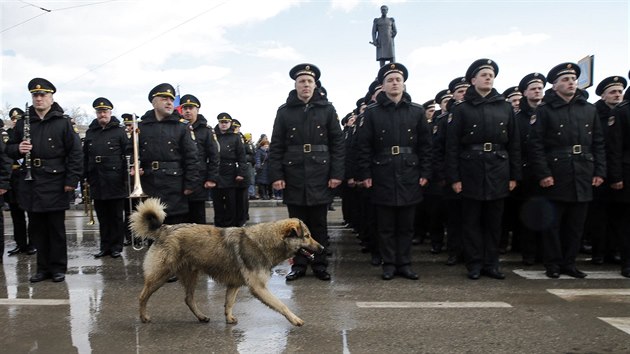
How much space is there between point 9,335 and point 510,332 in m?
4.52

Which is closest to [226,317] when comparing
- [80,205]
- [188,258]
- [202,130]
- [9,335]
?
[188,258]

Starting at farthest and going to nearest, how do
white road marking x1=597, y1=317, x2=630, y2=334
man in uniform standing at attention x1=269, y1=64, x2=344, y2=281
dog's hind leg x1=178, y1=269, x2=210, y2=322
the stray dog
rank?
man in uniform standing at attention x1=269, y1=64, x2=344, y2=281 < dog's hind leg x1=178, y1=269, x2=210, y2=322 < the stray dog < white road marking x1=597, y1=317, x2=630, y2=334

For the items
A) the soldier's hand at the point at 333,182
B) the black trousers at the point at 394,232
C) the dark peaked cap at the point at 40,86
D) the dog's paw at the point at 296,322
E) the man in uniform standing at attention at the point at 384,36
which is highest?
the man in uniform standing at attention at the point at 384,36

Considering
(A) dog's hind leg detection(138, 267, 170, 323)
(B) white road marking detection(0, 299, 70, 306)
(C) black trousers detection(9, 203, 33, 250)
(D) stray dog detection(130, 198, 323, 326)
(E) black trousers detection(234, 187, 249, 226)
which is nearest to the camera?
(D) stray dog detection(130, 198, 323, 326)

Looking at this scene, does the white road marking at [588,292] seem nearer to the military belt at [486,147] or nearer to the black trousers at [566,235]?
the black trousers at [566,235]

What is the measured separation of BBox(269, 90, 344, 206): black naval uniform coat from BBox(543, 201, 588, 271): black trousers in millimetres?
2905

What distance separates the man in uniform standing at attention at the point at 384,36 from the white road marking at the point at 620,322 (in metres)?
12.9

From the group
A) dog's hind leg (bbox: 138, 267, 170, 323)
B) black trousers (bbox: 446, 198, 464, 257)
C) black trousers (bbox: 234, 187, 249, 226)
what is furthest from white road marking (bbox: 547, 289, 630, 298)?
black trousers (bbox: 234, 187, 249, 226)

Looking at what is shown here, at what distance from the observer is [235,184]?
11797 millimetres

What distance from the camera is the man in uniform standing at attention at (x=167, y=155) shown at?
699cm

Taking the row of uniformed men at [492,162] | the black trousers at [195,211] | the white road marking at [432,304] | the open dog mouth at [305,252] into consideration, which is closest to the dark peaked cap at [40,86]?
the black trousers at [195,211]

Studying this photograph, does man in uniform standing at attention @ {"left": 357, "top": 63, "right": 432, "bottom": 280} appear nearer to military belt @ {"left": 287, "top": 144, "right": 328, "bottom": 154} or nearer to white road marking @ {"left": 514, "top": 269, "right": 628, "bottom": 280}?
military belt @ {"left": 287, "top": 144, "right": 328, "bottom": 154}

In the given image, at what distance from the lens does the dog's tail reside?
504cm

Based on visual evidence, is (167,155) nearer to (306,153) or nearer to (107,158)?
(306,153)
